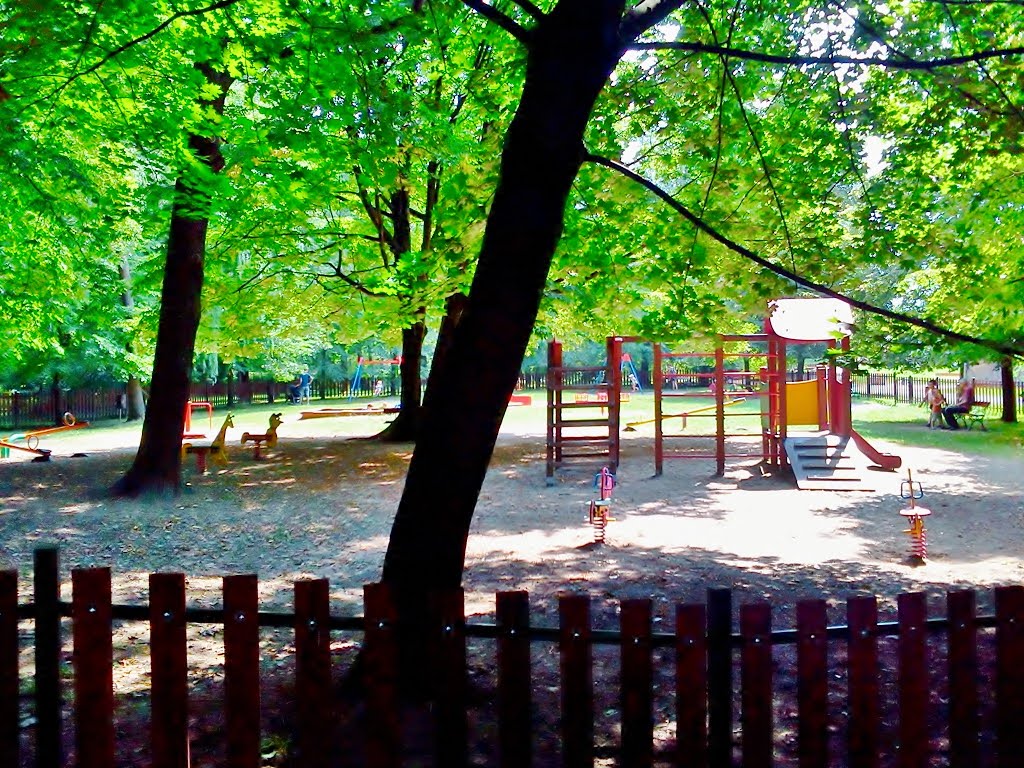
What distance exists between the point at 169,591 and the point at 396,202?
1864cm

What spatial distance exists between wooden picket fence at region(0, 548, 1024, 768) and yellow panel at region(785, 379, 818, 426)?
17477 mm

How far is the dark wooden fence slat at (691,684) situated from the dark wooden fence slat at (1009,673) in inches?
45.8

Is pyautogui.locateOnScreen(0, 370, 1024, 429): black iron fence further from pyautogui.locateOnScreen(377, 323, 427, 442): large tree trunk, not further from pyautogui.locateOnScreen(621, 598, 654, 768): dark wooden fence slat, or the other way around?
pyautogui.locateOnScreen(621, 598, 654, 768): dark wooden fence slat

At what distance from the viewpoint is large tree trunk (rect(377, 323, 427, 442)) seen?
22.5 m

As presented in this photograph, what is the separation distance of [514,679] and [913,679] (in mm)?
1533

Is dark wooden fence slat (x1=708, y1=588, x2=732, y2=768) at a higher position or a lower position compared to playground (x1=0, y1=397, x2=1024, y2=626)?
higher

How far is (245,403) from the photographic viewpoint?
4709 cm

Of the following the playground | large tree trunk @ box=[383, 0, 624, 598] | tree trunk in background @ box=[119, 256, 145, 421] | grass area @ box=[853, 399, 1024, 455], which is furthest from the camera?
tree trunk in background @ box=[119, 256, 145, 421]

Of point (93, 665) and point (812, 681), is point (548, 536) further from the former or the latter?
point (93, 665)

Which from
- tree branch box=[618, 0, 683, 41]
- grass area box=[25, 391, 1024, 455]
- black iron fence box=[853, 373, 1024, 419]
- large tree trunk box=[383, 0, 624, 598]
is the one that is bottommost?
grass area box=[25, 391, 1024, 455]

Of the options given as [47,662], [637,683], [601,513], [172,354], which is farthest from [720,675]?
[172,354]

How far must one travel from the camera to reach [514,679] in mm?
3213

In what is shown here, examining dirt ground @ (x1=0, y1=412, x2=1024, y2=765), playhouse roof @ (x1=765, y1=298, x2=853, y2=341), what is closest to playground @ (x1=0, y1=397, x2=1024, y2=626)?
dirt ground @ (x1=0, y1=412, x2=1024, y2=765)

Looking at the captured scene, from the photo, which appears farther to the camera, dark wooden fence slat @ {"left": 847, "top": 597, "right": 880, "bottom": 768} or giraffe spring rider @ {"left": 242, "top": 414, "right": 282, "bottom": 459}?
giraffe spring rider @ {"left": 242, "top": 414, "right": 282, "bottom": 459}
